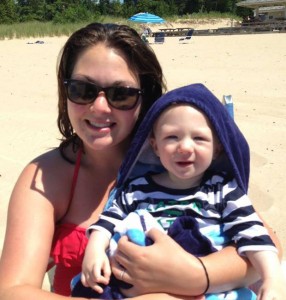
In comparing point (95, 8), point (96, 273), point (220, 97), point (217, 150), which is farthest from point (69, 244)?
point (95, 8)

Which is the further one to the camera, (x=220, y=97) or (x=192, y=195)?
(x=220, y=97)

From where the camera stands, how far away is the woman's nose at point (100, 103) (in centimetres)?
203

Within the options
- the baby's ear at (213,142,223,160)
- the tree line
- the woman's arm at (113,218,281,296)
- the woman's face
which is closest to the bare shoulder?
the woman's face

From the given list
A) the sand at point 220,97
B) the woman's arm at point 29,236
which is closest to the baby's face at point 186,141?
the woman's arm at point 29,236

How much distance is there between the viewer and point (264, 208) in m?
4.30

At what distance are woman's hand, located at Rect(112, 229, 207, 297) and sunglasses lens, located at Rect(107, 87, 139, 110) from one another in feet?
2.03

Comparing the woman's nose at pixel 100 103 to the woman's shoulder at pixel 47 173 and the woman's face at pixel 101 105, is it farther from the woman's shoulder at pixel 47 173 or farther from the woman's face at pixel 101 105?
the woman's shoulder at pixel 47 173

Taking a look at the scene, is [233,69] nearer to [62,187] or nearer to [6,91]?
[6,91]

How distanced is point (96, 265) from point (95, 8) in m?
54.0

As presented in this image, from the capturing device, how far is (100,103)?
79.8 inches

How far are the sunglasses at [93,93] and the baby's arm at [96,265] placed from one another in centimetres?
59

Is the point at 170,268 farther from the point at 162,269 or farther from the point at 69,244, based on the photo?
the point at 69,244

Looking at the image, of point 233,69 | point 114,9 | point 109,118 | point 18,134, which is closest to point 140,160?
point 109,118

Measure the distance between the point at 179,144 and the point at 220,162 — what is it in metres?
0.27
